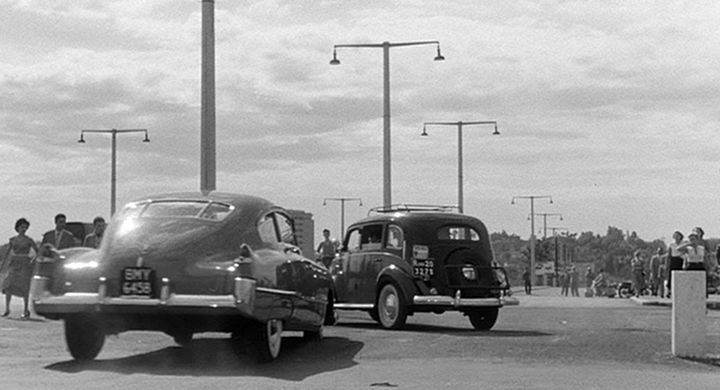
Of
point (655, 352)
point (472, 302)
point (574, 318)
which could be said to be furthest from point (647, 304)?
point (655, 352)

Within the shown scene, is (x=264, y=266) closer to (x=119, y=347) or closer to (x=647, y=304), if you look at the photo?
(x=119, y=347)

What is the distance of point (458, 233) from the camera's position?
18625mm

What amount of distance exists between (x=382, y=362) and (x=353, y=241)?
23.1 ft

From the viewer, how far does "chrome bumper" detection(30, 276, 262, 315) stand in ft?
36.5

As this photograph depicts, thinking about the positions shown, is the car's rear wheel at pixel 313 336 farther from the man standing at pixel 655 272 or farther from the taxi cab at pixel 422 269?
the man standing at pixel 655 272

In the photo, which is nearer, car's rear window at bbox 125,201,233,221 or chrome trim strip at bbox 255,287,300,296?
chrome trim strip at bbox 255,287,300,296

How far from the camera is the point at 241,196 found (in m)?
12.7

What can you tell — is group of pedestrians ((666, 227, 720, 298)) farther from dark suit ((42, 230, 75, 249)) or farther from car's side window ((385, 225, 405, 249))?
dark suit ((42, 230, 75, 249))

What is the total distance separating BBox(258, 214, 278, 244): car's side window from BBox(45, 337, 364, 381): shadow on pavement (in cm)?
121

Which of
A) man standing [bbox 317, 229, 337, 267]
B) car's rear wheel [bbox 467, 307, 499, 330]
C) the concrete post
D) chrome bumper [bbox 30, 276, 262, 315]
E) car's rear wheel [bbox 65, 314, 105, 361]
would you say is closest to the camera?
chrome bumper [bbox 30, 276, 262, 315]

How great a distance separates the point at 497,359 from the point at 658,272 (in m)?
22.8

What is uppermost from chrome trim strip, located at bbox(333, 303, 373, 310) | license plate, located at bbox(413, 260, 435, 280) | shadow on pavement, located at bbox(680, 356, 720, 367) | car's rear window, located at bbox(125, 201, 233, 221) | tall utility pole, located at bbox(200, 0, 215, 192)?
tall utility pole, located at bbox(200, 0, 215, 192)

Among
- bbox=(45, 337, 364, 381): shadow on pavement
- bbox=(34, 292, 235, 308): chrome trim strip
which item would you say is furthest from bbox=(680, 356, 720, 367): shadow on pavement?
bbox=(34, 292, 235, 308): chrome trim strip

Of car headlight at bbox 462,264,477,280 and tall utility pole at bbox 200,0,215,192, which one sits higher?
tall utility pole at bbox 200,0,215,192
